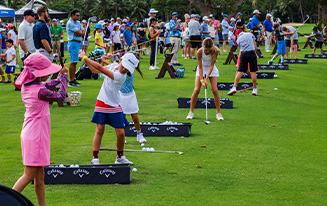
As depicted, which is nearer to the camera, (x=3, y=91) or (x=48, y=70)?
(x=48, y=70)

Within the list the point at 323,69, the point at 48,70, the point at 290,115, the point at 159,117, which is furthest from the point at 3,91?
the point at 323,69

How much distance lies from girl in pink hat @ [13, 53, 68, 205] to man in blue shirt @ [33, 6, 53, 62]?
325 inches

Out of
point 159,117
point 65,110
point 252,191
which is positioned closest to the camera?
point 252,191

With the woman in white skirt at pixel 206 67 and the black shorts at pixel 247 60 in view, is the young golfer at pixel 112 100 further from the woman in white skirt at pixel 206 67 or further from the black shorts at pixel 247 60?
the black shorts at pixel 247 60

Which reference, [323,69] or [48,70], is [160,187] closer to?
[48,70]

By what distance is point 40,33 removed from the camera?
14.0m

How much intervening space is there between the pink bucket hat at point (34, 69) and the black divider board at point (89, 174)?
185 cm

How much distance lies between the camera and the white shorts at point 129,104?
9.55 metres

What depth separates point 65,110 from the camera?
45.4ft

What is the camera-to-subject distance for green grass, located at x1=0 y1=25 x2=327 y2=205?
6.85 m

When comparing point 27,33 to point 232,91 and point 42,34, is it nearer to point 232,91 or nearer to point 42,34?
point 42,34

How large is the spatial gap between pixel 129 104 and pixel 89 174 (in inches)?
98.9

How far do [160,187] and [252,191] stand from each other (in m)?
1.27

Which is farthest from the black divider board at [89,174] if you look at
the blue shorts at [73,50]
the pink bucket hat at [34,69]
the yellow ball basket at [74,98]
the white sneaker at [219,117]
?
the blue shorts at [73,50]
